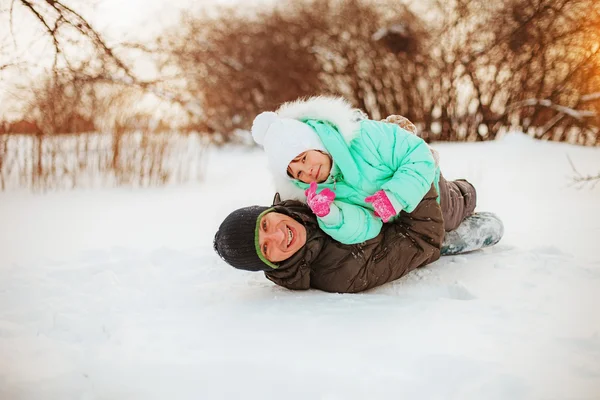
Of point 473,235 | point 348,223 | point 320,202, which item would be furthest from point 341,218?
point 473,235

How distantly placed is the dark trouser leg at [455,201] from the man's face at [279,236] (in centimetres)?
92

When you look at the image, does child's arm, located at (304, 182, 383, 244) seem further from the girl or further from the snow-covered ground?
the snow-covered ground

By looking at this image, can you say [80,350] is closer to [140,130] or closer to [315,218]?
[315,218]

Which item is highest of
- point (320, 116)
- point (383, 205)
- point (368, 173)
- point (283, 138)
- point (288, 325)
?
point (320, 116)

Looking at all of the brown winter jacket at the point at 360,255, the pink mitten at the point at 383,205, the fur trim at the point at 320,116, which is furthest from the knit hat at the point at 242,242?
the pink mitten at the point at 383,205

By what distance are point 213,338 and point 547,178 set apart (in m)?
3.93

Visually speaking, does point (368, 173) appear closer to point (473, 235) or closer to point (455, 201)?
point (455, 201)

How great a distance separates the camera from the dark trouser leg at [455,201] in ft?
8.44

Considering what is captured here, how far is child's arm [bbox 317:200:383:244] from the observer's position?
205 centimetres

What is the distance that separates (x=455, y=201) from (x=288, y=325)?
51.9 inches

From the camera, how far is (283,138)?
2084 millimetres

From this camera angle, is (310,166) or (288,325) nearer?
(288,325)

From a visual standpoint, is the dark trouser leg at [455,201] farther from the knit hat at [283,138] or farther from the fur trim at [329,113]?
the knit hat at [283,138]

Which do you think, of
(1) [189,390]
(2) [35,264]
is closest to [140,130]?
(2) [35,264]
